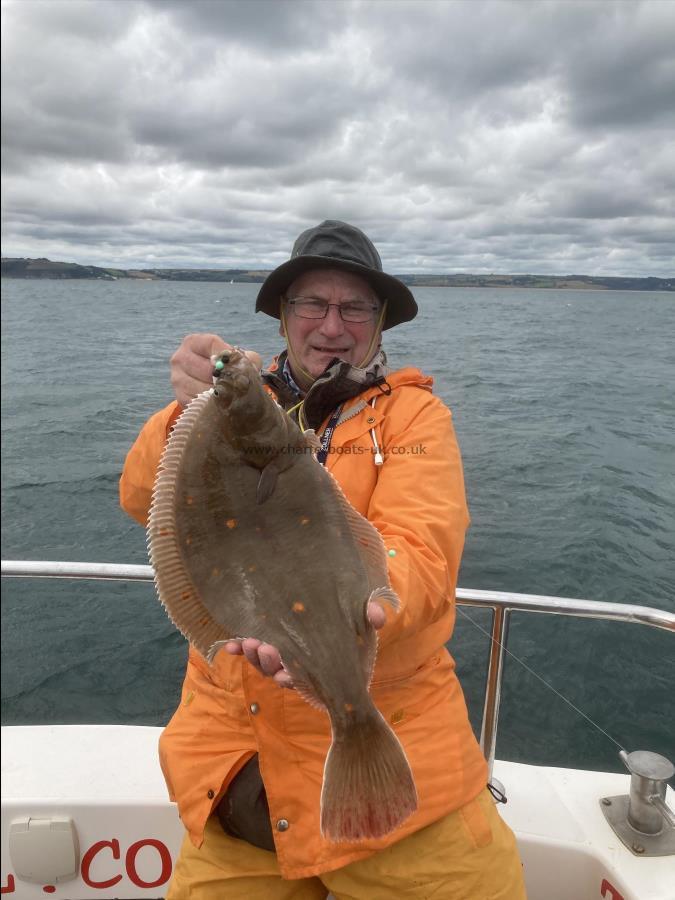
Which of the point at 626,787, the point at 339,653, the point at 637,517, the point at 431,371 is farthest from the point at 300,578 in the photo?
the point at 431,371

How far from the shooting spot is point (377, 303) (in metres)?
3.63

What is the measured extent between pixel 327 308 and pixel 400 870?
8.53ft

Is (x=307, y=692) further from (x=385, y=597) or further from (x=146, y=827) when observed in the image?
(x=146, y=827)

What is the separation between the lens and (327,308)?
3.51 m

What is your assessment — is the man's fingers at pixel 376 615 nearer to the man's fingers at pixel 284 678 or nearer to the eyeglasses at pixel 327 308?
the man's fingers at pixel 284 678

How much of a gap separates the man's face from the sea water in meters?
2.73

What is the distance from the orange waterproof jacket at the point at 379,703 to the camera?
2.48 metres

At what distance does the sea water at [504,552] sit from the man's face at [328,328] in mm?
2729

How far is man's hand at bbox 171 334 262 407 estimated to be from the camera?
8.88ft

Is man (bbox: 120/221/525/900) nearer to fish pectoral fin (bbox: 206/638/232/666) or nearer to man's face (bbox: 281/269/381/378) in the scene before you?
fish pectoral fin (bbox: 206/638/232/666)

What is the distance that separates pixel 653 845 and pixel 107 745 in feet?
10.1

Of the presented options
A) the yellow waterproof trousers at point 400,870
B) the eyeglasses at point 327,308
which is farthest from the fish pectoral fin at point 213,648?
the eyeglasses at point 327,308

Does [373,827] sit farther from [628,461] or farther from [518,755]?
[628,461]

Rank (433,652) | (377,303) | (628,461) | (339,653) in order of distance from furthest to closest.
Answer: (628,461) → (377,303) → (433,652) → (339,653)
